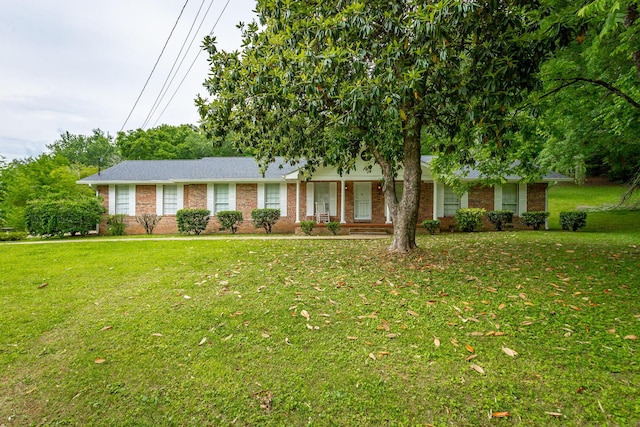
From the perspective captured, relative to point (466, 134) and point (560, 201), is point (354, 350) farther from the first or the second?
point (560, 201)

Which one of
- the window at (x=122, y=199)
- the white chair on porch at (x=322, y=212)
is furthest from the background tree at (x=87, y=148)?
the white chair on porch at (x=322, y=212)

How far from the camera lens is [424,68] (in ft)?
14.7

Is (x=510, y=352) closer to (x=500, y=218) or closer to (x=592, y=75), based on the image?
(x=592, y=75)

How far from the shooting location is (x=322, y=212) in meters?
15.7

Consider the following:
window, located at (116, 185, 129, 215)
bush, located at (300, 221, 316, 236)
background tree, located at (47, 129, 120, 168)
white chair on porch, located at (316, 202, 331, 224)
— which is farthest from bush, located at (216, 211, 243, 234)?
background tree, located at (47, 129, 120, 168)

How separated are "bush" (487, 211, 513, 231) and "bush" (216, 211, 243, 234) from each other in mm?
11959

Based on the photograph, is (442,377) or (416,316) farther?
(416,316)

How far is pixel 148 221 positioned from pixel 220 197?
3.76 m

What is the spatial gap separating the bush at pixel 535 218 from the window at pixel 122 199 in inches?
779

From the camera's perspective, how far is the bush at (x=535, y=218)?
1388 centimetres

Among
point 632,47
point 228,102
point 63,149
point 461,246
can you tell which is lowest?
point 461,246

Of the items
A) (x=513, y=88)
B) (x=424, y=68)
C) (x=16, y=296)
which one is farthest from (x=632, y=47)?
(x=16, y=296)

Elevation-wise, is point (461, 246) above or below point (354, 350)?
above

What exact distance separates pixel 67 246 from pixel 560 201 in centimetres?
2864
